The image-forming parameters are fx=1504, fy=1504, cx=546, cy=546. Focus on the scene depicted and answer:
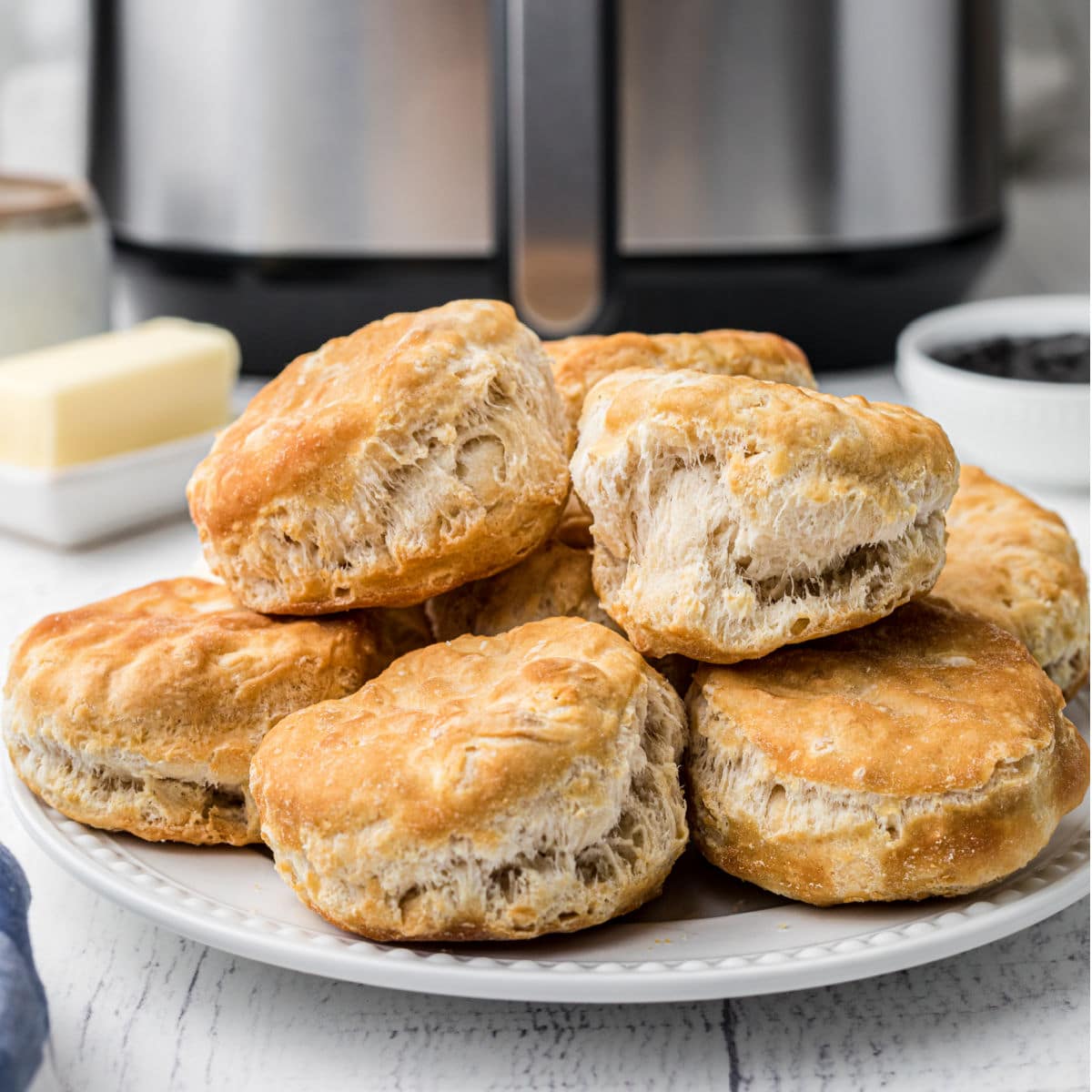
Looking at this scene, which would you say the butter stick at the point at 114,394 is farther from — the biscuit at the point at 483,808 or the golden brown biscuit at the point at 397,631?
the biscuit at the point at 483,808

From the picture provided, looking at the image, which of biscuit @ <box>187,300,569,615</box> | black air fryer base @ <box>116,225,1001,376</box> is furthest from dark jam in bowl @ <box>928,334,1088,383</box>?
biscuit @ <box>187,300,569,615</box>

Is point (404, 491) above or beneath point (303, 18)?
beneath

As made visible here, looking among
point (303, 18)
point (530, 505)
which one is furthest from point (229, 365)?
point (530, 505)

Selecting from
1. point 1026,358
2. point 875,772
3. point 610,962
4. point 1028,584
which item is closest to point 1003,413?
point 1026,358

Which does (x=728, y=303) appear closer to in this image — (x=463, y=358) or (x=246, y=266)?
(x=246, y=266)

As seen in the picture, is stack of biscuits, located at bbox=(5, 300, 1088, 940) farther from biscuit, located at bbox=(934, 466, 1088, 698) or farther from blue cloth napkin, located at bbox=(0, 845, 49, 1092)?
blue cloth napkin, located at bbox=(0, 845, 49, 1092)

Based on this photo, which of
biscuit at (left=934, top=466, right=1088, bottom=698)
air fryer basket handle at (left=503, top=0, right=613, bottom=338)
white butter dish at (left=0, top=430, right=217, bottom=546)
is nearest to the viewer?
biscuit at (left=934, top=466, right=1088, bottom=698)

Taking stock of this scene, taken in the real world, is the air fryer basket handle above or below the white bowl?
above
